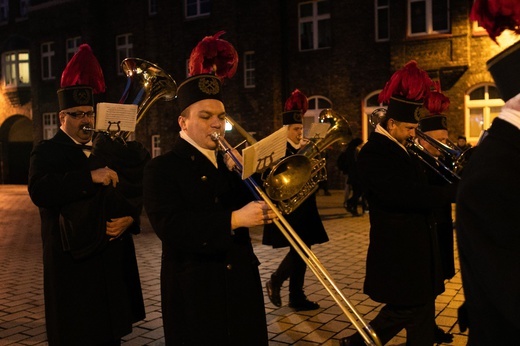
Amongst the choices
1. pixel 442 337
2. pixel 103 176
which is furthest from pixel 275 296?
pixel 103 176

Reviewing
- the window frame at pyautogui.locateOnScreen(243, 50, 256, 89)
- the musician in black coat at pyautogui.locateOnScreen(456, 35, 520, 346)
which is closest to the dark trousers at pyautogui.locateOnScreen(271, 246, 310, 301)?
the musician in black coat at pyautogui.locateOnScreen(456, 35, 520, 346)

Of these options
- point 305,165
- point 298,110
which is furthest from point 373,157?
point 298,110

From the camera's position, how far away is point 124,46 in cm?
2631

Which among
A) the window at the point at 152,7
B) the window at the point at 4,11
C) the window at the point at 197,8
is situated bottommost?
the window at the point at 197,8

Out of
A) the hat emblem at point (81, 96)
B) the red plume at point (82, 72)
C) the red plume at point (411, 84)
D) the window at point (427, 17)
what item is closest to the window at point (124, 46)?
the window at point (427, 17)

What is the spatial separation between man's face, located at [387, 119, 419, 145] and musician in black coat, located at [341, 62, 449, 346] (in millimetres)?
114

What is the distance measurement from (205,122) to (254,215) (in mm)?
697

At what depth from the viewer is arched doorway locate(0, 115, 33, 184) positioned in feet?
98.4

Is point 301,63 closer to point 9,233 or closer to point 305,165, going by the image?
point 9,233

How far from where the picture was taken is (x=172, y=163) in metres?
3.05

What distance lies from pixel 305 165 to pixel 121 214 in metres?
1.53

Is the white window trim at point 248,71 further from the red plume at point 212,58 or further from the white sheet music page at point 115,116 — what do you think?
the red plume at point 212,58

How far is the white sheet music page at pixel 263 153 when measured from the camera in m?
2.61

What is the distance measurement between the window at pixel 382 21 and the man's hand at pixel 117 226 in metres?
17.4
